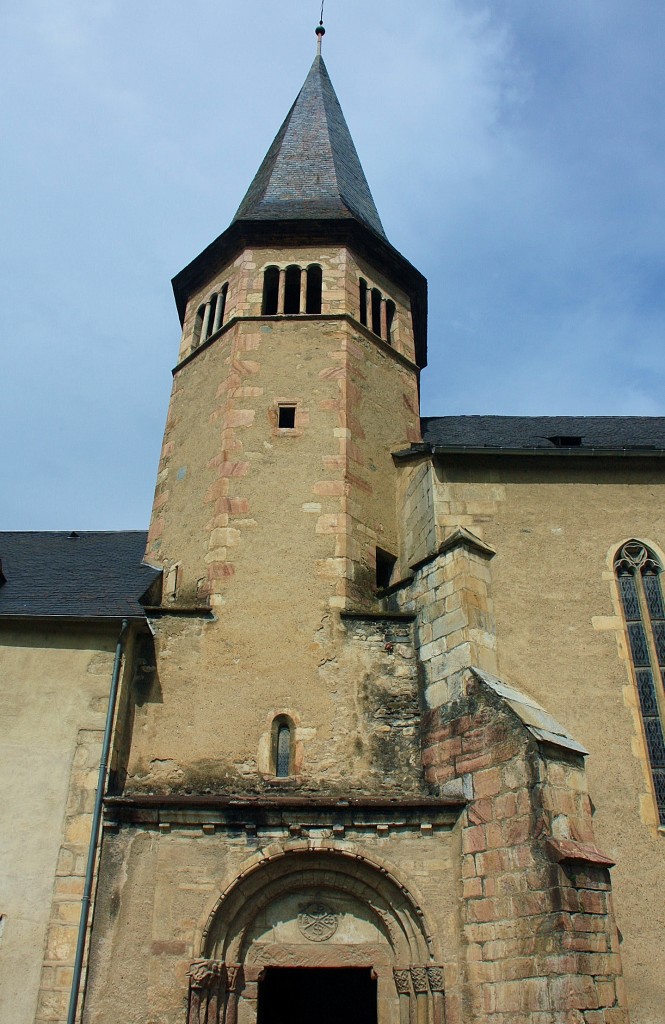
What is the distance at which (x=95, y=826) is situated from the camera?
9.09 meters

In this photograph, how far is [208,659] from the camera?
1049 cm

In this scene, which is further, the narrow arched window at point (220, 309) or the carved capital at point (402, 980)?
the narrow arched window at point (220, 309)

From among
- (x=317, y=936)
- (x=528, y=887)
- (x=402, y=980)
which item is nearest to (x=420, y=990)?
(x=402, y=980)

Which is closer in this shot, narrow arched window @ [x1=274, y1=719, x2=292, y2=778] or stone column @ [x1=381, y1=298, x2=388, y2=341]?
narrow arched window @ [x1=274, y1=719, x2=292, y2=778]

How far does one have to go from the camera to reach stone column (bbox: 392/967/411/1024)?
8.49m

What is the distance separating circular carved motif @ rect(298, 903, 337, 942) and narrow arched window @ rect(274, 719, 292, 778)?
1427mm

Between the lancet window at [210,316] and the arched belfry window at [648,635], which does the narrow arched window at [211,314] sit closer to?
the lancet window at [210,316]

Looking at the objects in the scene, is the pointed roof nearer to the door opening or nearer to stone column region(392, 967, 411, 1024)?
stone column region(392, 967, 411, 1024)

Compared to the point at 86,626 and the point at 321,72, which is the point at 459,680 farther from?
the point at 321,72

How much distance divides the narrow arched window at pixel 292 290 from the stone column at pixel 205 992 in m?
9.52

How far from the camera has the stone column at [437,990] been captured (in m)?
8.33

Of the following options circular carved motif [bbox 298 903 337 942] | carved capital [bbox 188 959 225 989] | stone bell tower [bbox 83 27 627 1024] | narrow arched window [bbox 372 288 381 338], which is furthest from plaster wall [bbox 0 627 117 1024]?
narrow arched window [bbox 372 288 381 338]

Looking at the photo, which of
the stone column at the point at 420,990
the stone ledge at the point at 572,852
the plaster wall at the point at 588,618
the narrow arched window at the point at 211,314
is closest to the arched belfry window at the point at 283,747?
the stone column at the point at 420,990

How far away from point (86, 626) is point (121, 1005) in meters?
4.04
